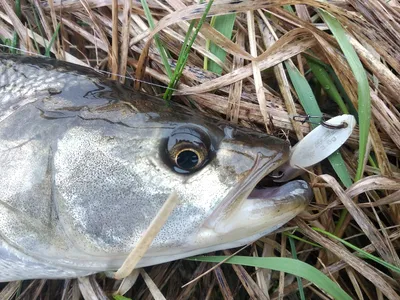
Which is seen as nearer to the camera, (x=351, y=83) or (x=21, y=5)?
(x=351, y=83)

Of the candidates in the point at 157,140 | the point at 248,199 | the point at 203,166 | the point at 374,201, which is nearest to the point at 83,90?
the point at 157,140

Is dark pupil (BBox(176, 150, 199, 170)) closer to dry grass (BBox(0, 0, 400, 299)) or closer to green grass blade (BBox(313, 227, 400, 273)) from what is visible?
dry grass (BBox(0, 0, 400, 299))

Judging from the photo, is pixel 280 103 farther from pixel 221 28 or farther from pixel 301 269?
pixel 301 269

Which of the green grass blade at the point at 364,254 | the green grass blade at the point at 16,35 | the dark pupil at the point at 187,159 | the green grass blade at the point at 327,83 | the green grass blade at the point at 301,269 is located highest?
the green grass blade at the point at 327,83

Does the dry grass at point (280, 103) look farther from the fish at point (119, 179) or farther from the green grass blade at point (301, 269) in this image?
the fish at point (119, 179)

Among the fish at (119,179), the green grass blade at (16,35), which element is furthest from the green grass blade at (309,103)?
the green grass blade at (16,35)

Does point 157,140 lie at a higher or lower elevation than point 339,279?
higher

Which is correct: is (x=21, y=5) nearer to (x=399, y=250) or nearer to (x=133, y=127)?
(x=133, y=127)

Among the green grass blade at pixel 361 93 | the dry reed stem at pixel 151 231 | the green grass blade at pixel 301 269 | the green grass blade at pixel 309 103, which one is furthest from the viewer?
the green grass blade at pixel 309 103
